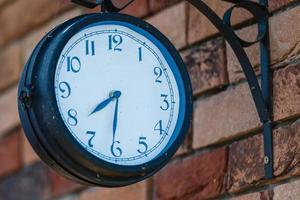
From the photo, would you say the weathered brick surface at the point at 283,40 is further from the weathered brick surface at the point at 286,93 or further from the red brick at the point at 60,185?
the red brick at the point at 60,185

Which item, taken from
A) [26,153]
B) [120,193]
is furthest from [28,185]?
[120,193]

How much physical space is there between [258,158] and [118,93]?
1.33 feet

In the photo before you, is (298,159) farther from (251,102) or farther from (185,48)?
(185,48)

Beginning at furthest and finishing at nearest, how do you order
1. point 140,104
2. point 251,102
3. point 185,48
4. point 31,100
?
1. point 185,48
2. point 251,102
3. point 140,104
4. point 31,100

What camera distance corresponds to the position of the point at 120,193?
265cm

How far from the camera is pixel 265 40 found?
2268 mm

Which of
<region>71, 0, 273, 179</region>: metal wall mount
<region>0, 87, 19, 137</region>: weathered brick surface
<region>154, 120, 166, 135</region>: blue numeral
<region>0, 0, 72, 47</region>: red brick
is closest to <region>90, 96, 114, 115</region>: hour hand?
<region>154, 120, 166, 135</region>: blue numeral

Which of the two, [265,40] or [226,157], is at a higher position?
[265,40]

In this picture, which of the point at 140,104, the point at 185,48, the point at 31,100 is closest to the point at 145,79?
the point at 140,104

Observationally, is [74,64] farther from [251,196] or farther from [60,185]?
[60,185]

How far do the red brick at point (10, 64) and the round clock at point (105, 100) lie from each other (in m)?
1.19

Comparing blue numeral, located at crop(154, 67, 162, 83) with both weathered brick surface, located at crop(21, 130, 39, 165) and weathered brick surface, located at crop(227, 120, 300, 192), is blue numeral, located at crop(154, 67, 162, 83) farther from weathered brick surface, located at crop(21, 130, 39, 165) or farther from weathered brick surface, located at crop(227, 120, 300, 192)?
weathered brick surface, located at crop(21, 130, 39, 165)

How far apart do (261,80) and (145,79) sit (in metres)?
0.33

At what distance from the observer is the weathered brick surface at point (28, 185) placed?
2990 mm
